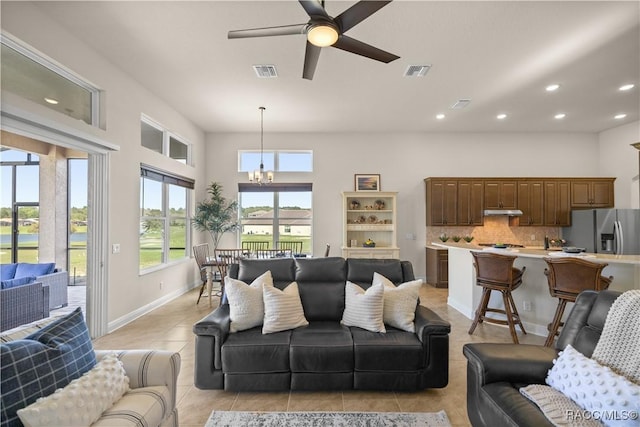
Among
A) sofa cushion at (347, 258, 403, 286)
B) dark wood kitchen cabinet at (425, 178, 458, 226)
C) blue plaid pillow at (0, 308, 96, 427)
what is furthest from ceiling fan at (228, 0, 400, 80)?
dark wood kitchen cabinet at (425, 178, 458, 226)

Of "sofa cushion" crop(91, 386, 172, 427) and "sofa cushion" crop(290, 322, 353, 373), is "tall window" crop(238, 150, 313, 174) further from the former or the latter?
"sofa cushion" crop(91, 386, 172, 427)

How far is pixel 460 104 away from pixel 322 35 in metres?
3.86

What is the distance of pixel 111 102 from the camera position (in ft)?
12.1

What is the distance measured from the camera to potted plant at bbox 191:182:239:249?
6.00 m

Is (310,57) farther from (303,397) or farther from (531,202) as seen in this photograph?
(531,202)

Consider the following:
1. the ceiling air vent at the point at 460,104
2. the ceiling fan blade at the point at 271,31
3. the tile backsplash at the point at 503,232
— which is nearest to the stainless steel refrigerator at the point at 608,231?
the tile backsplash at the point at 503,232

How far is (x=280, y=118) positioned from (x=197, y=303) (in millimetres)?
3747

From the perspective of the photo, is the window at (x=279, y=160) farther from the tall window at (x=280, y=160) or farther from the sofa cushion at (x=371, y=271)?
the sofa cushion at (x=371, y=271)

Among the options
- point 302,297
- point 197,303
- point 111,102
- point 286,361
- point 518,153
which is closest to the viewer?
point 286,361

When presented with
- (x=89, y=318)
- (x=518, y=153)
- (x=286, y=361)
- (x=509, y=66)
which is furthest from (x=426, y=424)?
(x=518, y=153)

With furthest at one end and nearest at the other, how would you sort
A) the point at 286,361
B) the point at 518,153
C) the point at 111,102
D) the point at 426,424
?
A: the point at 518,153 < the point at 111,102 < the point at 286,361 < the point at 426,424

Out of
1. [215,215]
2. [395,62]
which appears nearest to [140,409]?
[395,62]

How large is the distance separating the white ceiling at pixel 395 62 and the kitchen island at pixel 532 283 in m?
2.40

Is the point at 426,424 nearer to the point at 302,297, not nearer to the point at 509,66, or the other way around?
the point at 302,297
